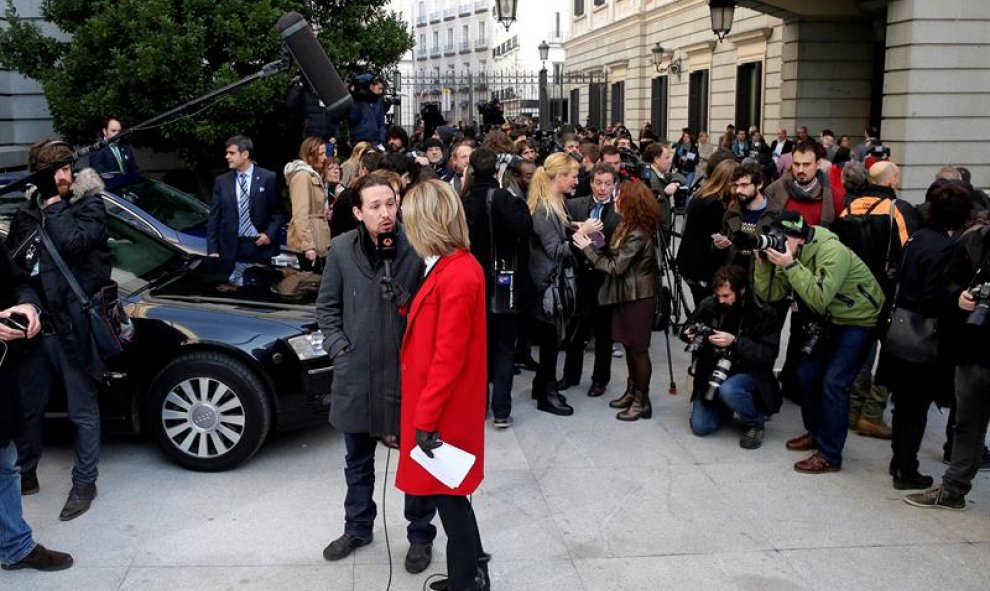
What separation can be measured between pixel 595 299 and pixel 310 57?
3.00 meters

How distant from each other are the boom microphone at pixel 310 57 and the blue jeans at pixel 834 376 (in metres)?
3.25

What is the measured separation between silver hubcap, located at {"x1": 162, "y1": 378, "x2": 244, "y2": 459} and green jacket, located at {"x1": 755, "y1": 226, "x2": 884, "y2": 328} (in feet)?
11.2

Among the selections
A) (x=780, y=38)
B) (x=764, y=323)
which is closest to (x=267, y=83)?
(x=764, y=323)

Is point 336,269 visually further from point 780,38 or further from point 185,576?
point 780,38

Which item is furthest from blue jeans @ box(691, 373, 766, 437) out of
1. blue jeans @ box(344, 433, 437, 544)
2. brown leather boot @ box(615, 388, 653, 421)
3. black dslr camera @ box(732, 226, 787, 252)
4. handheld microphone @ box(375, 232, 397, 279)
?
handheld microphone @ box(375, 232, 397, 279)

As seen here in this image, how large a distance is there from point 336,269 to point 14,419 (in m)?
1.62

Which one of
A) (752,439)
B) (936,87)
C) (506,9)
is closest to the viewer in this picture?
(752,439)

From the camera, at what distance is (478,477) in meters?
4.13

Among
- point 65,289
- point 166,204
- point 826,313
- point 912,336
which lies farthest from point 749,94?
point 65,289

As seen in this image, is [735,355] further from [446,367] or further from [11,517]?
[11,517]

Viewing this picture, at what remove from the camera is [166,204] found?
9.42 metres

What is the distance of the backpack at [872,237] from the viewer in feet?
20.7

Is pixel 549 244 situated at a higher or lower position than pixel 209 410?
higher

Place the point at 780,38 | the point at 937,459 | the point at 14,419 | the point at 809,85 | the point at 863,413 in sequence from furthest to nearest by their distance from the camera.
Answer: the point at 780,38
the point at 809,85
the point at 863,413
the point at 937,459
the point at 14,419
